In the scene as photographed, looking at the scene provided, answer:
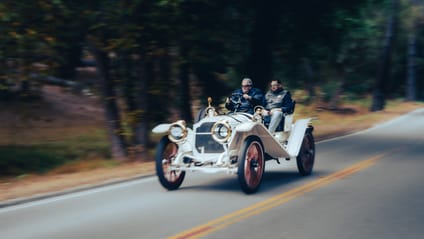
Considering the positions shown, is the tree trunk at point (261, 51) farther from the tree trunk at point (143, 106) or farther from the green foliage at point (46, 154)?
the green foliage at point (46, 154)

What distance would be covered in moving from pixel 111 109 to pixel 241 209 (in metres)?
8.87

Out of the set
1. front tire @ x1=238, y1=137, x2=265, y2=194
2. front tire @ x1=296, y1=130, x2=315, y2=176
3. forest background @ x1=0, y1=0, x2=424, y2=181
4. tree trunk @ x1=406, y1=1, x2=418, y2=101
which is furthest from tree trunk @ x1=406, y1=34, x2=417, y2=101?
front tire @ x1=238, y1=137, x2=265, y2=194

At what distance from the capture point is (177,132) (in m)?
11.2

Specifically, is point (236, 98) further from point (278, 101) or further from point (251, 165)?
point (251, 165)

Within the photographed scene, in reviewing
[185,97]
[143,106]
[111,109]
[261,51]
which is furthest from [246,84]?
[185,97]

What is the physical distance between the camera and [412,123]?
30.8 m

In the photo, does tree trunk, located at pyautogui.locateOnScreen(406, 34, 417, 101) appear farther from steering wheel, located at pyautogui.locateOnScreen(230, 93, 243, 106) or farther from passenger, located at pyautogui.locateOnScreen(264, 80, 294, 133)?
steering wheel, located at pyautogui.locateOnScreen(230, 93, 243, 106)

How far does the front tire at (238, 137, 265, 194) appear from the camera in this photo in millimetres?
10383

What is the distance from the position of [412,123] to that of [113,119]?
18.2 meters

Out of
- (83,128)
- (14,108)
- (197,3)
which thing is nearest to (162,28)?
(197,3)

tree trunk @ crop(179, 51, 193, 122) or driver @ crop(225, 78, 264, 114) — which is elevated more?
driver @ crop(225, 78, 264, 114)

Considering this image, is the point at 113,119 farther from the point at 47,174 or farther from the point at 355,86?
the point at 355,86

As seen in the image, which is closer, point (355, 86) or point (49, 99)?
point (49, 99)

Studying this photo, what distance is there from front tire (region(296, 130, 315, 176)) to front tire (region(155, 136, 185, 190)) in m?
2.79
